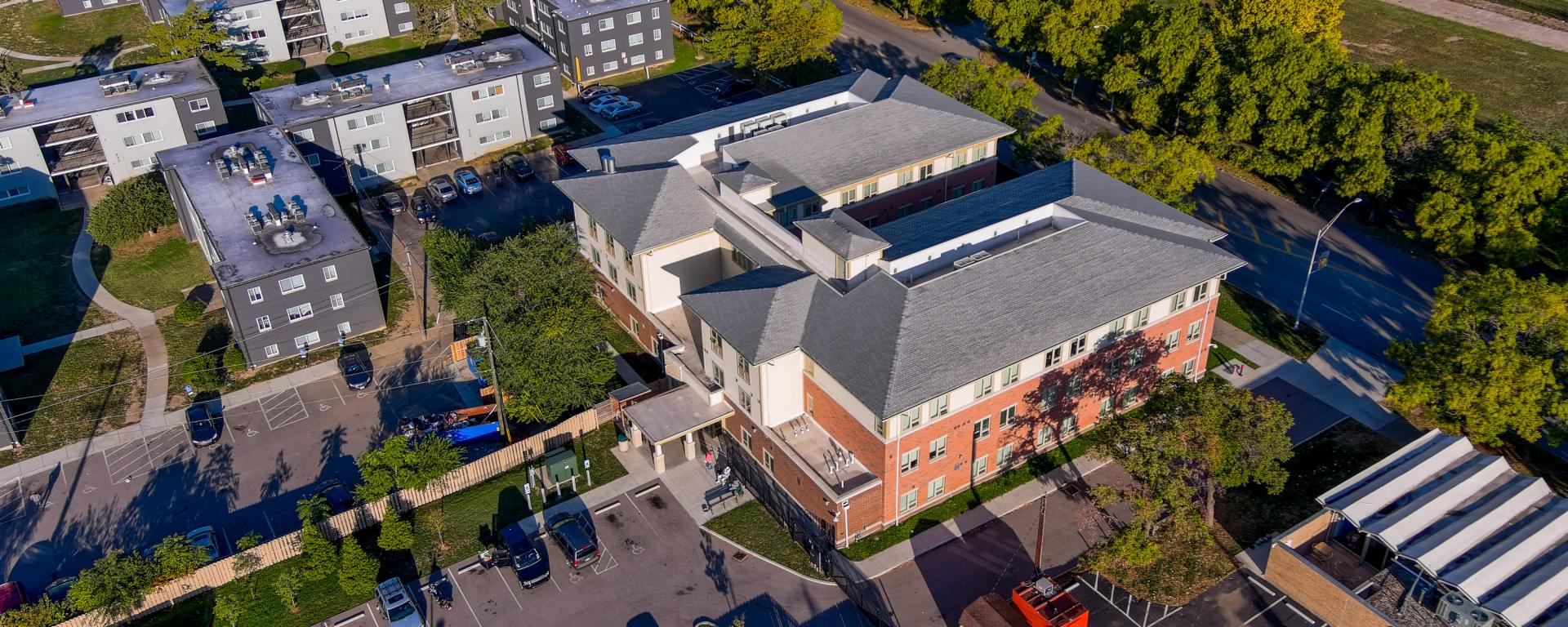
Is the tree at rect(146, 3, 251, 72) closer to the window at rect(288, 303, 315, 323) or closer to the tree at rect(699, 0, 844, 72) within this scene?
the tree at rect(699, 0, 844, 72)

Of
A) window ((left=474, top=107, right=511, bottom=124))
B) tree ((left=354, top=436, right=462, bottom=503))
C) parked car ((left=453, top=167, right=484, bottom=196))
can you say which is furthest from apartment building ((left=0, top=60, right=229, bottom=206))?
tree ((left=354, top=436, right=462, bottom=503))

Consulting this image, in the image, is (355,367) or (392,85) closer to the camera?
(355,367)

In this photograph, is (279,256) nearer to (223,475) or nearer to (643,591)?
(223,475)

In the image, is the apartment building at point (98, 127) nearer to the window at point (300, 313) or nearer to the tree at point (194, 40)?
the tree at point (194, 40)

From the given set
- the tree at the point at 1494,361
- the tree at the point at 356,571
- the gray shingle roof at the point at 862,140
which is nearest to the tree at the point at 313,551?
the tree at the point at 356,571

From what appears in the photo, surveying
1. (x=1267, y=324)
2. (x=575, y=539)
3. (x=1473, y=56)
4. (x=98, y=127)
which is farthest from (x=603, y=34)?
(x=1473, y=56)

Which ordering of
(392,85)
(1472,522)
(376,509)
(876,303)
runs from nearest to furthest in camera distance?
(1472,522)
(876,303)
(376,509)
(392,85)
